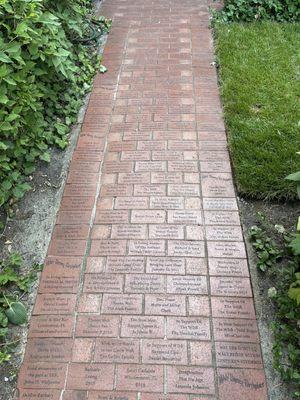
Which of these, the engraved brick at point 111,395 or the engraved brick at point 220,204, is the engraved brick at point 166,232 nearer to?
the engraved brick at point 220,204

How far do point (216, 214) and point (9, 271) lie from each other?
54.4 inches

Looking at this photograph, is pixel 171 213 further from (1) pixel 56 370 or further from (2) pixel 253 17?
(2) pixel 253 17

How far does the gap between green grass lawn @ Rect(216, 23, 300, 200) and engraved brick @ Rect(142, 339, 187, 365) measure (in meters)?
1.24

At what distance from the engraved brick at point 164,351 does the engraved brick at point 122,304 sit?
21 centimetres

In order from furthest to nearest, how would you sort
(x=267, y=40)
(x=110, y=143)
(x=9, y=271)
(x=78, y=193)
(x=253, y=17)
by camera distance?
(x=253, y=17)
(x=267, y=40)
(x=110, y=143)
(x=78, y=193)
(x=9, y=271)

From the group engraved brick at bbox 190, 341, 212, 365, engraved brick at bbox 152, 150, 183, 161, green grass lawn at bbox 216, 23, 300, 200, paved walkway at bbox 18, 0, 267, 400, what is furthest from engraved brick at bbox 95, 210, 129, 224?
engraved brick at bbox 190, 341, 212, 365

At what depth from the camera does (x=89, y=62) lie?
4.30 m

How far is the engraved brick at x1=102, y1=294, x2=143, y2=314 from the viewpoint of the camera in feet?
7.44

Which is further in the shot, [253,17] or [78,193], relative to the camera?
[253,17]

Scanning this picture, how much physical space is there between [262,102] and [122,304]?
2.37 metres

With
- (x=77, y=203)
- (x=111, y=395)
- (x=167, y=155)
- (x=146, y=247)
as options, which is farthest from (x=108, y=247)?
(x=167, y=155)

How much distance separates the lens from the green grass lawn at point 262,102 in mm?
2980

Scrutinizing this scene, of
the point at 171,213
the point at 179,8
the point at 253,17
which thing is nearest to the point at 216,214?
the point at 171,213

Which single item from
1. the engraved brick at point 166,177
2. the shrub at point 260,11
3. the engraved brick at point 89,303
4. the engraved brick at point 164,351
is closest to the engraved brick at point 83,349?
the engraved brick at point 89,303
